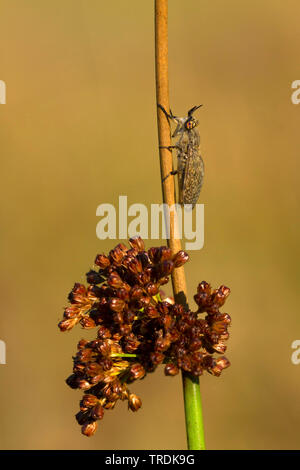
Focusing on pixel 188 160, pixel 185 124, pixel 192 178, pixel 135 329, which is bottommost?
pixel 135 329

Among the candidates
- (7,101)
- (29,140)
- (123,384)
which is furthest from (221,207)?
(123,384)

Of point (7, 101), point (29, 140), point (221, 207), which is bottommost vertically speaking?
point (221, 207)

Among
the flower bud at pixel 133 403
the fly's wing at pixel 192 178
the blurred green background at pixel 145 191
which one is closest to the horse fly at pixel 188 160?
the fly's wing at pixel 192 178

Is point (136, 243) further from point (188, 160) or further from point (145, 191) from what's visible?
point (145, 191)

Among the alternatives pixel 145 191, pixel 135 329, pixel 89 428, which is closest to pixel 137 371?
pixel 135 329

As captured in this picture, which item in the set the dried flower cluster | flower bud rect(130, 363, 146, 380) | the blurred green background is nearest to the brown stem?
the dried flower cluster

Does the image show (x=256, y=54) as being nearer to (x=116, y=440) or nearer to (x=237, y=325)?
(x=237, y=325)
